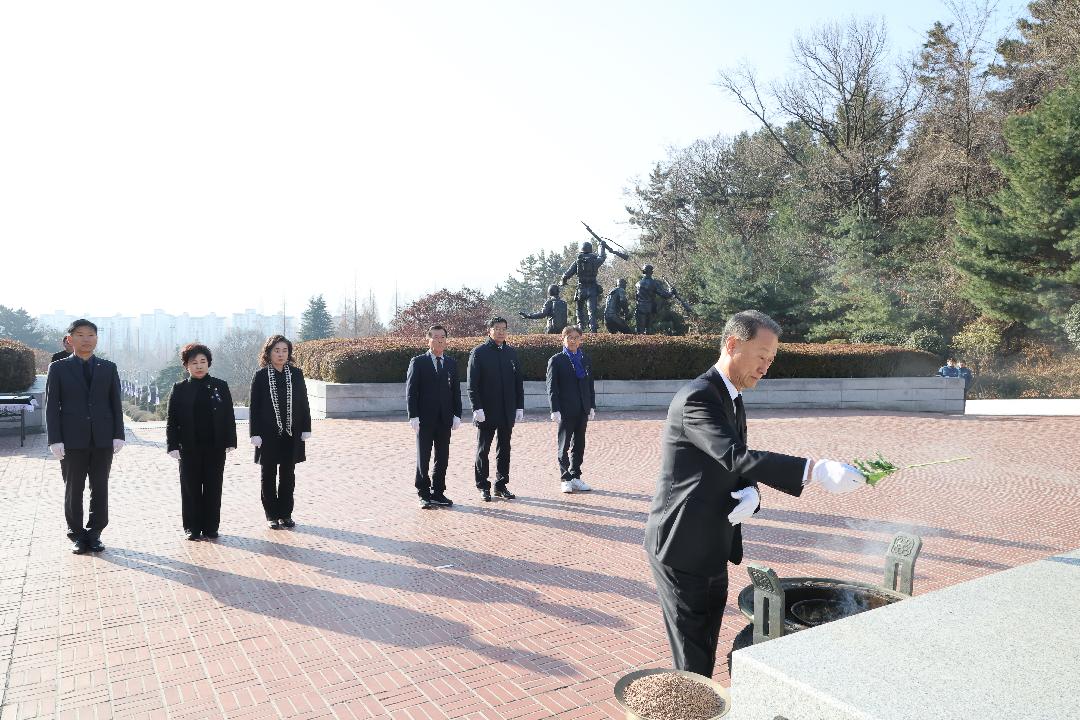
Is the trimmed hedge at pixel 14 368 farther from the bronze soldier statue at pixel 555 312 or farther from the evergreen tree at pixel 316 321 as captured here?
the evergreen tree at pixel 316 321

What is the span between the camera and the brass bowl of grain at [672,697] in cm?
233

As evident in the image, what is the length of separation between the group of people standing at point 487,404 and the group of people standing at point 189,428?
119cm

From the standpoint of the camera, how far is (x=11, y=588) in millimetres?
5145

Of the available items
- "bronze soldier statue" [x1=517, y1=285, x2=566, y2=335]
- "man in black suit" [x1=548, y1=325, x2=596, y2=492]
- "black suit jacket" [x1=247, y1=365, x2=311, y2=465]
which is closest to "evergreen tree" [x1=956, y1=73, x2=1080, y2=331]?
"bronze soldier statue" [x1=517, y1=285, x2=566, y2=335]

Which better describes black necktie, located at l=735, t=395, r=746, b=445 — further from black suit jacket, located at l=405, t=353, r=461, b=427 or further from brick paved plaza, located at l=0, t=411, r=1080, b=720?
black suit jacket, located at l=405, t=353, r=461, b=427

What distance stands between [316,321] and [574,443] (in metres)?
50.2

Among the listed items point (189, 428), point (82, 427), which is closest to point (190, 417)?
point (189, 428)

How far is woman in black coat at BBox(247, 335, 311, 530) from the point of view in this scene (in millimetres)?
6809

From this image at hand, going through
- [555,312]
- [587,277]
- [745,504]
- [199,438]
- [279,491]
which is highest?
[587,277]

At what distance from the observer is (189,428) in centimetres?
641

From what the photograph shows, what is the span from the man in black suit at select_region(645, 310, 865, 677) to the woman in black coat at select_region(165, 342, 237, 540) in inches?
182

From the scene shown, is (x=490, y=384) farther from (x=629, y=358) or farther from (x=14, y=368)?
(x=14, y=368)

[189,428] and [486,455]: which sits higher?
[189,428]

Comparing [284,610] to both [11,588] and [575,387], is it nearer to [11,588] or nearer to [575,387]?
[11,588]
